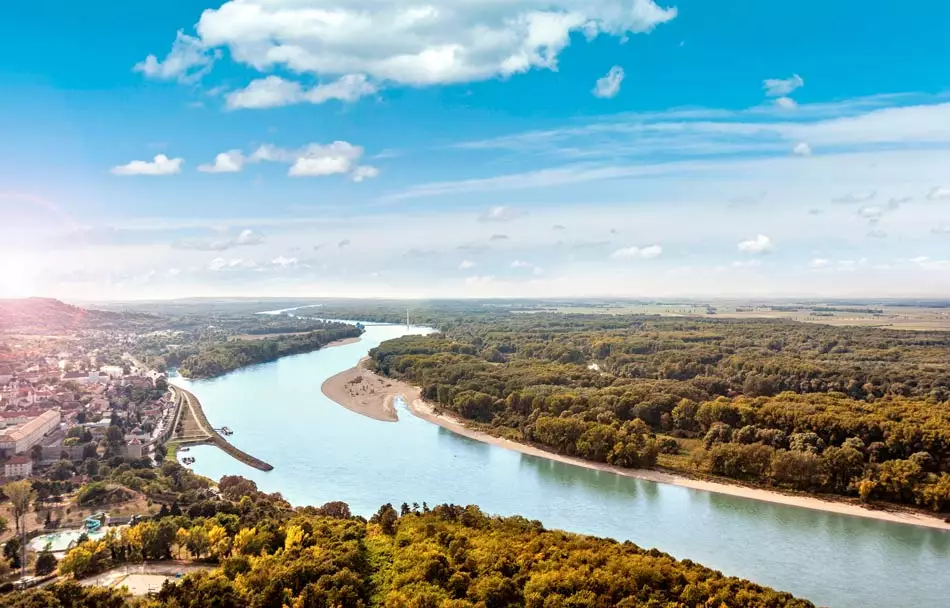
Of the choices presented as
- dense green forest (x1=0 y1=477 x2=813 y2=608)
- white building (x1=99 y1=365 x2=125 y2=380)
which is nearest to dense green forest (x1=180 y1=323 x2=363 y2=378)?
white building (x1=99 y1=365 x2=125 y2=380)

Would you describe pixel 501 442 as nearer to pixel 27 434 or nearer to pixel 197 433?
pixel 197 433

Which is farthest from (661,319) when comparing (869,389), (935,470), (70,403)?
(70,403)

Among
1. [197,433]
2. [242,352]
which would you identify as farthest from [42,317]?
[197,433]

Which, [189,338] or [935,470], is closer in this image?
[935,470]

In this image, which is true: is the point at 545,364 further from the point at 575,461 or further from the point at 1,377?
the point at 1,377

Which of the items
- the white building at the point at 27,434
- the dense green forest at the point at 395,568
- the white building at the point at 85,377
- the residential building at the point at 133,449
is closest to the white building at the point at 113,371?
the white building at the point at 85,377

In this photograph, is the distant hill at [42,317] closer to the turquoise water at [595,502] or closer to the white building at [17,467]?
the turquoise water at [595,502]
